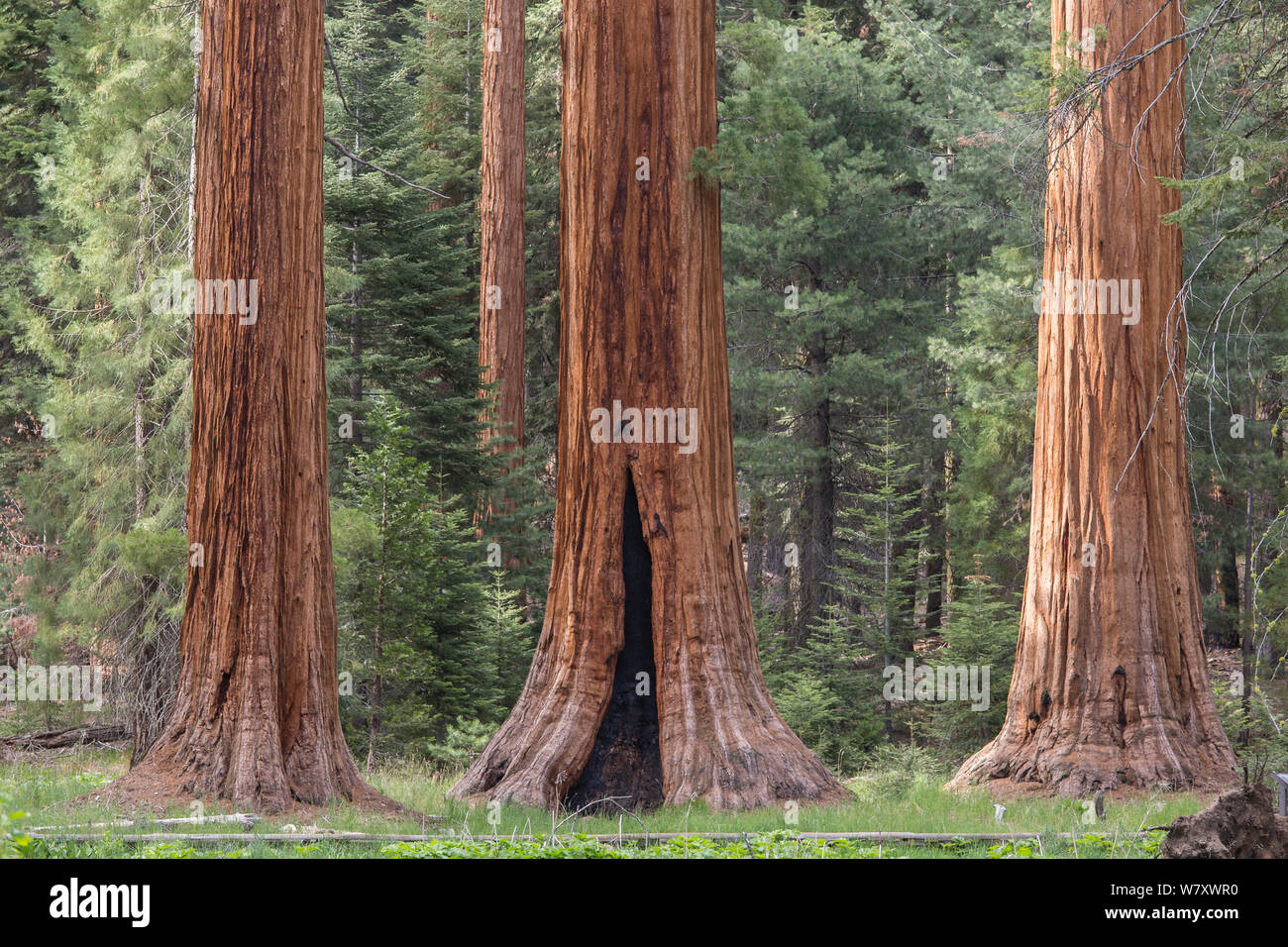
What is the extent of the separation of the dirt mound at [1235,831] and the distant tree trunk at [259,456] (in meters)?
4.82

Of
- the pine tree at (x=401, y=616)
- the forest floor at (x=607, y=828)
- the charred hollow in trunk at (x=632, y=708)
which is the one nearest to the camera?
the forest floor at (x=607, y=828)

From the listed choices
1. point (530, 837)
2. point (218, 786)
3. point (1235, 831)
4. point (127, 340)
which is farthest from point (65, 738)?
point (1235, 831)

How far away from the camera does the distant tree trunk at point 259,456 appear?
25.5 ft

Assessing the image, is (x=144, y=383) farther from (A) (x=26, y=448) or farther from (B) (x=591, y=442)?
(B) (x=591, y=442)

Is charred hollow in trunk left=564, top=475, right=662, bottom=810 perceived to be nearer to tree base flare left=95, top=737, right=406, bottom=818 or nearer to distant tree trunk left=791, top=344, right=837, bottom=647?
tree base flare left=95, top=737, right=406, bottom=818

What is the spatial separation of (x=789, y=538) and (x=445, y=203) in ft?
33.3

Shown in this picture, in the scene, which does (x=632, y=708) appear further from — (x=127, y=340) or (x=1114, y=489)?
(x=127, y=340)

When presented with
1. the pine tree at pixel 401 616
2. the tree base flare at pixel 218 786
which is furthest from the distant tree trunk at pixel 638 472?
the pine tree at pixel 401 616

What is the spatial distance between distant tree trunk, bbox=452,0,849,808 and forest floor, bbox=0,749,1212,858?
73 centimetres

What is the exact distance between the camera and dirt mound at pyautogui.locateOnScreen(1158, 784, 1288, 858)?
5.41 metres

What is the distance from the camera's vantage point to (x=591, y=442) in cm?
871

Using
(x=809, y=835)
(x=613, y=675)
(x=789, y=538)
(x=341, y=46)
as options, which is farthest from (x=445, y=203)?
(x=809, y=835)

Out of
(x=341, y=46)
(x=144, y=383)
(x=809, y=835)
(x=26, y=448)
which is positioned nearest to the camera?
(x=809, y=835)

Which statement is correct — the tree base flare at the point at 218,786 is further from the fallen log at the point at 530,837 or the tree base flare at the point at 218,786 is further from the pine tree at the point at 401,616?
the pine tree at the point at 401,616
